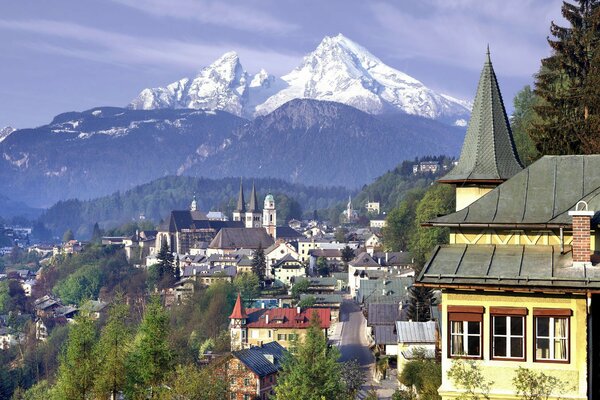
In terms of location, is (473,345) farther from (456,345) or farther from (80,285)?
(80,285)

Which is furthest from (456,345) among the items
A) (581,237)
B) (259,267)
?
(259,267)

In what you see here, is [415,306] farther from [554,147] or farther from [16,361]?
[16,361]

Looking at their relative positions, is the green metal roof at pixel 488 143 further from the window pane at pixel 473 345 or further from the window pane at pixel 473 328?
the window pane at pixel 473 345

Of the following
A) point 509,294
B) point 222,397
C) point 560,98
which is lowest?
point 222,397

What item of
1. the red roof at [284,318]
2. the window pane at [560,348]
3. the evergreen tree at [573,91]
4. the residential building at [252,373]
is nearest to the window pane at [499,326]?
the window pane at [560,348]

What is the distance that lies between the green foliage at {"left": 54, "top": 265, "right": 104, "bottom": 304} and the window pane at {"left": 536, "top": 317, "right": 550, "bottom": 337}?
150761 millimetres

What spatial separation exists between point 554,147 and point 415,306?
1319 inches

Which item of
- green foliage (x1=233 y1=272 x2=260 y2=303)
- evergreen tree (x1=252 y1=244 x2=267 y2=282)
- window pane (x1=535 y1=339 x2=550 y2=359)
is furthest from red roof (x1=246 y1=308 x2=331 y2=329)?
window pane (x1=535 y1=339 x2=550 y2=359)

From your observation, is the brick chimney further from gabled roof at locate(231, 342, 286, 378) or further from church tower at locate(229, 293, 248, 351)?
church tower at locate(229, 293, 248, 351)

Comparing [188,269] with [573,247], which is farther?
[188,269]

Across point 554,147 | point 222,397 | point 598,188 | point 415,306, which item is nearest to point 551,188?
point 598,188

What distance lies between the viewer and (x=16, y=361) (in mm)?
114312

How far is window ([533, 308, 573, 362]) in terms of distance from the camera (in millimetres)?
21812

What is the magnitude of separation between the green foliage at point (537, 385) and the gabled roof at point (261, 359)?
143ft
